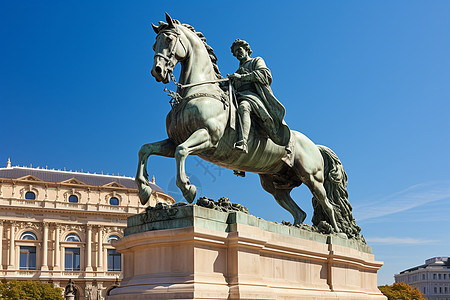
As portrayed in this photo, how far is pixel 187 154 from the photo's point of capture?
8680mm

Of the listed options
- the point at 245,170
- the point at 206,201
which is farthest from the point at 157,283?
the point at 245,170

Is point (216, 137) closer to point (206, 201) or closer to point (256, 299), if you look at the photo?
point (206, 201)

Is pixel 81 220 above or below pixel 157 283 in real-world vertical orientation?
above

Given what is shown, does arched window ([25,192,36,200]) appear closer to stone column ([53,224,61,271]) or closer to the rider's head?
stone column ([53,224,61,271])

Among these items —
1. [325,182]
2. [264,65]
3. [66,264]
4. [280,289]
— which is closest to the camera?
[280,289]

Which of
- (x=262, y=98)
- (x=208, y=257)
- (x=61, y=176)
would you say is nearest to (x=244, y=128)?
(x=262, y=98)

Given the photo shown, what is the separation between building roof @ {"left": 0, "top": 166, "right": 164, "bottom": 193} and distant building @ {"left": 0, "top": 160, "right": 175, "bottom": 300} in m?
0.12

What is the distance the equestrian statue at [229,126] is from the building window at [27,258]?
60.9m

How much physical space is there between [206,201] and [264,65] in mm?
3079

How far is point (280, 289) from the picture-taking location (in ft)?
31.7

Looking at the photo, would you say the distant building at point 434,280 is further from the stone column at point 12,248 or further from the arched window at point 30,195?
the stone column at point 12,248

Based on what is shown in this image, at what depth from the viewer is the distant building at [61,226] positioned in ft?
218

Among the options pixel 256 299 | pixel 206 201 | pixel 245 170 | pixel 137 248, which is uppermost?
pixel 245 170

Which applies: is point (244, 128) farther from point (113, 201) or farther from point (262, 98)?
point (113, 201)
